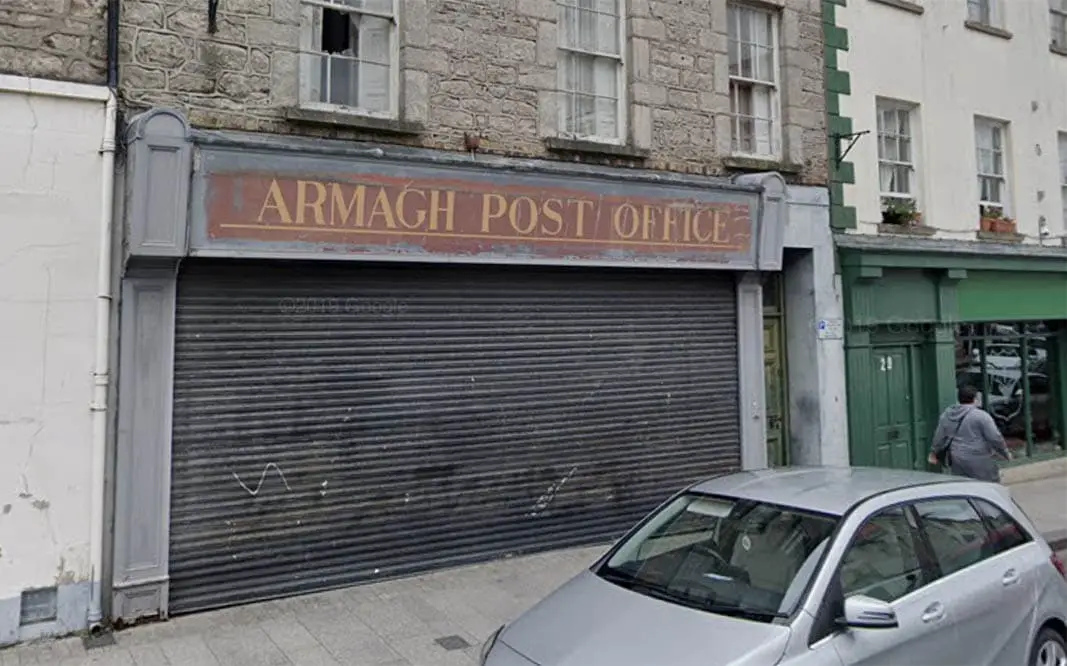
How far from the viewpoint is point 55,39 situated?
6227 mm

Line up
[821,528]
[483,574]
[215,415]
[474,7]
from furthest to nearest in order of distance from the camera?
1. [474,7]
2. [483,574]
3. [215,415]
4. [821,528]

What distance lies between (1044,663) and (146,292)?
686 centimetres

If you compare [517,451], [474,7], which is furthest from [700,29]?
[517,451]

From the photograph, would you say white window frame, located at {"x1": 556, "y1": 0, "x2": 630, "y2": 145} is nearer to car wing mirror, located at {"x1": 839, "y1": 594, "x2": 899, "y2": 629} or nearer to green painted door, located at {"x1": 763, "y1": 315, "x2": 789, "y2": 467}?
green painted door, located at {"x1": 763, "y1": 315, "x2": 789, "y2": 467}

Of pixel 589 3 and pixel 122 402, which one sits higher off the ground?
pixel 589 3

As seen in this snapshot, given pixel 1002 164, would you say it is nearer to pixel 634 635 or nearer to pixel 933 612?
pixel 933 612

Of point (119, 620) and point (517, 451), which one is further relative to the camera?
point (517, 451)

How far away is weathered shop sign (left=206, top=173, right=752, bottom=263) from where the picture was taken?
6660 millimetres

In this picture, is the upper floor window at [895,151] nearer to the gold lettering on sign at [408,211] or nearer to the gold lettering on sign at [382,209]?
the gold lettering on sign at [408,211]

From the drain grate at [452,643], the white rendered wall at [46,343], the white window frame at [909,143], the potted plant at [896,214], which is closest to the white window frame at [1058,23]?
the white window frame at [909,143]

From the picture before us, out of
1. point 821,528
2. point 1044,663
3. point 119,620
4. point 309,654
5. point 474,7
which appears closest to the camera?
A: point 821,528

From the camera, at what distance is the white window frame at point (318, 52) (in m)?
7.37

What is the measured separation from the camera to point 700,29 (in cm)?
962

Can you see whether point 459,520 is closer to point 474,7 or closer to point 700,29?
point 474,7
